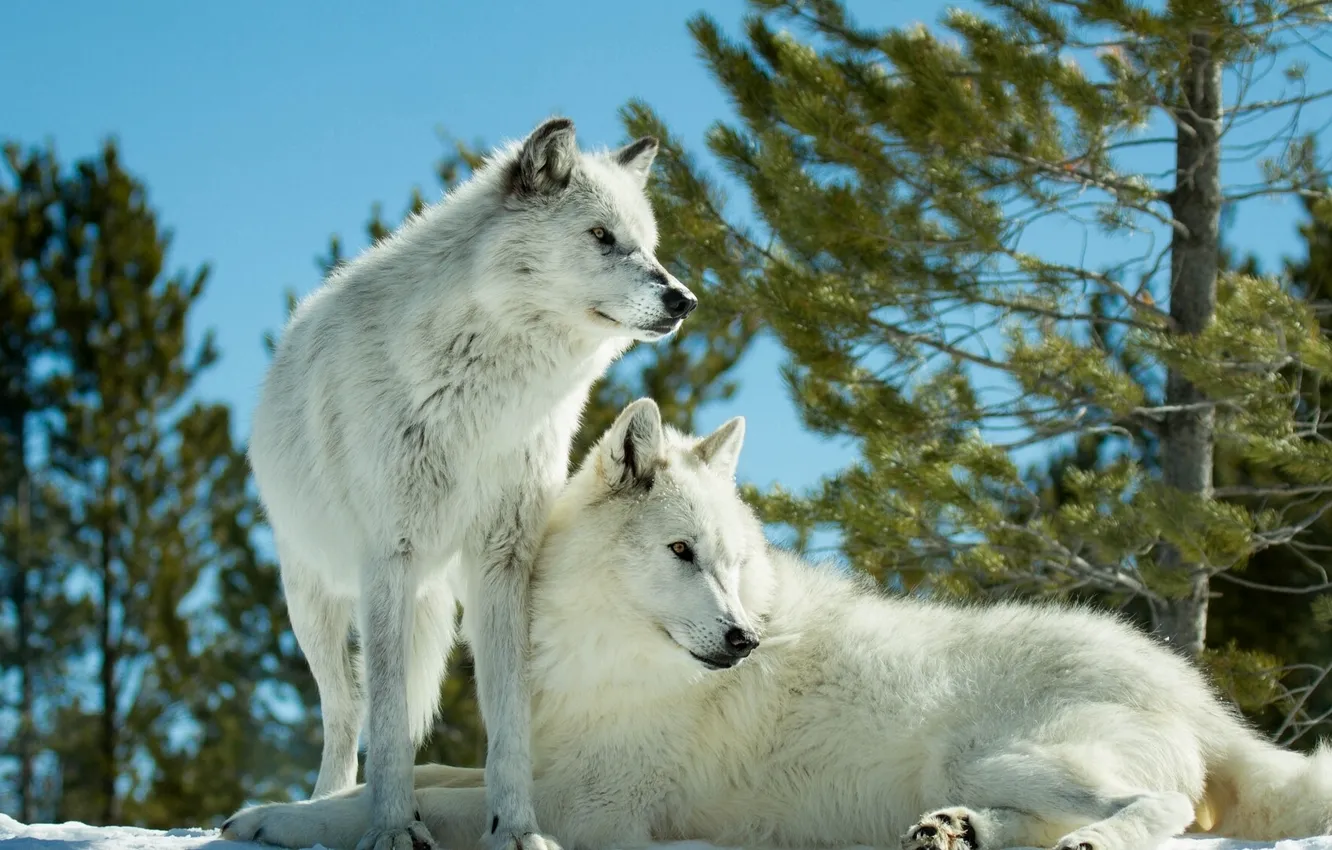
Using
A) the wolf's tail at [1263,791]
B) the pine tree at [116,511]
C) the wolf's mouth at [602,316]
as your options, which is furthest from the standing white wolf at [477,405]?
the pine tree at [116,511]

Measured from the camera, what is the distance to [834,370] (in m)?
8.64

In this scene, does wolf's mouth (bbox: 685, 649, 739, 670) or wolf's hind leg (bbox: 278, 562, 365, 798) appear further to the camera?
wolf's hind leg (bbox: 278, 562, 365, 798)

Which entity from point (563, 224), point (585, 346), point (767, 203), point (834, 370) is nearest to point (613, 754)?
point (585, 346)

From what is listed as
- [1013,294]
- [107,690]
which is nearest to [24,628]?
[107,690]

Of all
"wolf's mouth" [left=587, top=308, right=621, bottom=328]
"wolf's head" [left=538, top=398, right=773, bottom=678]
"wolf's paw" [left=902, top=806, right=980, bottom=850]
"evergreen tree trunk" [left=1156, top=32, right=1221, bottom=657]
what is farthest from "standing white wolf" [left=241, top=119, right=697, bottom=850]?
"evergreen tree trunk" [left=1156, top=32, right=1221, bottom=657]

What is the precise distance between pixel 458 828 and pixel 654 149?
249cm

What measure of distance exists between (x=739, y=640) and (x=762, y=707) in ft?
1.73

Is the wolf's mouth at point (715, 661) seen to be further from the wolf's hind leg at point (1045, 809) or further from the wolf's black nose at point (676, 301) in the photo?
the wolf's black nose at point (676, 301)

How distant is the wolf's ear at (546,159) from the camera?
4.00m

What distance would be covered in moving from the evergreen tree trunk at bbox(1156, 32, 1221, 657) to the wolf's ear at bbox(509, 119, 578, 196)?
242 inches

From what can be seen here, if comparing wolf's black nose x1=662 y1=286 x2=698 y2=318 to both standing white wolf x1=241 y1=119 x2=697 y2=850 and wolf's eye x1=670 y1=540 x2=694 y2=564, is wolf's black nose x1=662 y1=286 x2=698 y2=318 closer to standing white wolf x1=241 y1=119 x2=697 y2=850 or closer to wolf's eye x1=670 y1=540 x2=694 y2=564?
standing white wolf x1=241 y1=119 x2=697 y2=850

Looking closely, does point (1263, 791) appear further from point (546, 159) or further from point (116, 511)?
point (116, 511)

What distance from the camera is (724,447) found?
4.44m

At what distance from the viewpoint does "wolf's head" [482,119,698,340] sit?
3.86 meters
